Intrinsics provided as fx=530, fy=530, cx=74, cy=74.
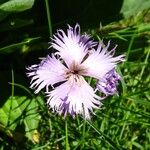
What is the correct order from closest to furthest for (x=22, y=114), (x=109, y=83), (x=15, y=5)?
(x=15, y=5)
(x=109, y=83)
(x=22, y=114)

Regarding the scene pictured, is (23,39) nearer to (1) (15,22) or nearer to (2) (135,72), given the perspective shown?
(1) (15,22)

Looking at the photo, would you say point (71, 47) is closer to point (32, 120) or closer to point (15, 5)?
point (15, 5)

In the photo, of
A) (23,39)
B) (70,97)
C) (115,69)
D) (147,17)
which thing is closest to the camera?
(70,97)

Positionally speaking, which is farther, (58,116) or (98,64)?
(58,116)

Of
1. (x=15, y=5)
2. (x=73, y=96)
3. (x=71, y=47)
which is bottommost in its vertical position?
(x=73, y=96)

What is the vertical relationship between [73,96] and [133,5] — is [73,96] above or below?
below

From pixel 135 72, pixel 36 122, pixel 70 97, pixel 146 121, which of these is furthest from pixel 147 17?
pixel 70 97

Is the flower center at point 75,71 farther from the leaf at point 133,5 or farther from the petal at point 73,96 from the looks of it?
the leaf at point 133,5

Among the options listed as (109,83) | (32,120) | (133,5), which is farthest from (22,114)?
(133,5)
